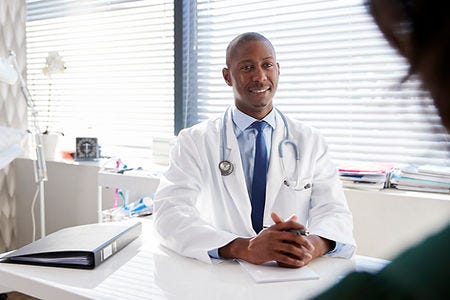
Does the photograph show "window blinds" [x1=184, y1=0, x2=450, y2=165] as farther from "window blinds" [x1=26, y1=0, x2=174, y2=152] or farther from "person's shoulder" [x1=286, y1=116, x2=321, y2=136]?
"window blinds" [x1=26, y1=0, x2=174, y2=152]

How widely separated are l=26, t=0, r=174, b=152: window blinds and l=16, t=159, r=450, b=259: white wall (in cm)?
35

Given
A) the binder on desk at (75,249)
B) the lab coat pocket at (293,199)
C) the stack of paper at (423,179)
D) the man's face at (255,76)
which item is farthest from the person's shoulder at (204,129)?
the stack of paper at (423,179)

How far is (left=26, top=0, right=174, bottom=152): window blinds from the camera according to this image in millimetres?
2918

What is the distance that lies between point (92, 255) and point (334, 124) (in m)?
1.46

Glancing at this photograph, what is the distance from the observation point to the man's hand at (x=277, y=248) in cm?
127

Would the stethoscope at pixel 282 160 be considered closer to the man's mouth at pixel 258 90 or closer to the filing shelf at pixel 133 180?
the man's mouth at pixel 258 90

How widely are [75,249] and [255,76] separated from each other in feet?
3.24

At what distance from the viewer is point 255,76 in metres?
1.91

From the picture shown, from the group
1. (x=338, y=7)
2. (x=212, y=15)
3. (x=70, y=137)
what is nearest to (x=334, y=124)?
(x=338, y=7)

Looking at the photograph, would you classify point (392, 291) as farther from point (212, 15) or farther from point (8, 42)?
point (8, 42)

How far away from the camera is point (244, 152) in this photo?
184 cm

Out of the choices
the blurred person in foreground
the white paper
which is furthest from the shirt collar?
the blurred person in foreground

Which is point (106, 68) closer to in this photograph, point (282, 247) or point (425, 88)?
point (282, 247)

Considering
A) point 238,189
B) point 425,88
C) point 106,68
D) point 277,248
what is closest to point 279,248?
point 277,248
